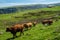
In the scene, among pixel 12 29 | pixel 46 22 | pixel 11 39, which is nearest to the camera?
pixel 11 39

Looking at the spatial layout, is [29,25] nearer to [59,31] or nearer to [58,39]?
[59,31]

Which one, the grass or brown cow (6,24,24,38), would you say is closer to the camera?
the grass

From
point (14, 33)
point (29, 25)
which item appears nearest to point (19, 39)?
point (14, 33)

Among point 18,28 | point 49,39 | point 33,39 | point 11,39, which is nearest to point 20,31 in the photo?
point 18,28

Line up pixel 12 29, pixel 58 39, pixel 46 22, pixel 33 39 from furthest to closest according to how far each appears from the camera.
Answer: pixel 46 22 < pixel 12 29 < pixel 33 39 < pixel 58 39

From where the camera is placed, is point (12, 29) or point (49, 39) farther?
point (12, 29)

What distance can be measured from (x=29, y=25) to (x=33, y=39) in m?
13.0

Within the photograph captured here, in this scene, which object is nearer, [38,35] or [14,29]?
[38,35]

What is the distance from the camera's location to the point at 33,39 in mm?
28625

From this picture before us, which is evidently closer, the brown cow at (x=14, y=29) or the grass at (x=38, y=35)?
the grass at (x=38, y=35)

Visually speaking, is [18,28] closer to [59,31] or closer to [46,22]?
[59,31]

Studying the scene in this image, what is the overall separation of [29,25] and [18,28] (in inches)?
319

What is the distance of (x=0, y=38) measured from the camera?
32375mm

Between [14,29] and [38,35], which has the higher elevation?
[14,29]
